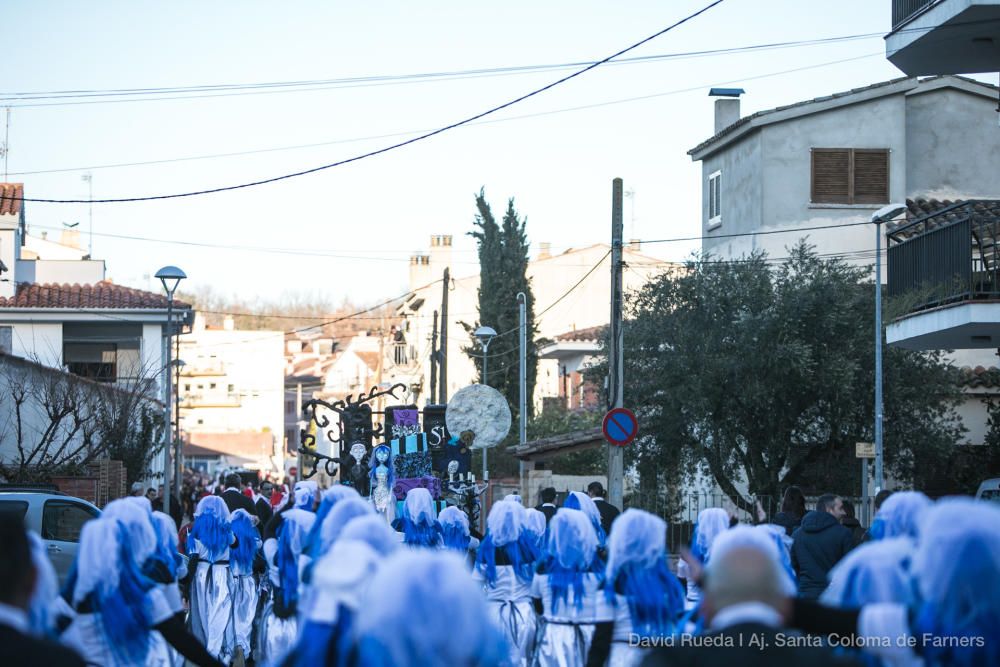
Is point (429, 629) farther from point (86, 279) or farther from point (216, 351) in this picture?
point (216, 351)

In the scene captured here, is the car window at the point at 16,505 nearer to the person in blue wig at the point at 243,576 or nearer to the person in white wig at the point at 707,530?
the person in blue wig at the point at 243,576

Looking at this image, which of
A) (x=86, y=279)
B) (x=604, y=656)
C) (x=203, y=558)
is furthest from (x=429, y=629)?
(x=86, y=279)

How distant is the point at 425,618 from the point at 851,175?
30.4 m

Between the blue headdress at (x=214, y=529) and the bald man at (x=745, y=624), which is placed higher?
the bald man at (x=745, y=624)

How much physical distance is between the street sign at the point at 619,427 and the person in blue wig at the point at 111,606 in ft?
42.4

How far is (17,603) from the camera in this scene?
14.9 feet

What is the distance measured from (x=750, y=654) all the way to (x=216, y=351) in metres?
96.2

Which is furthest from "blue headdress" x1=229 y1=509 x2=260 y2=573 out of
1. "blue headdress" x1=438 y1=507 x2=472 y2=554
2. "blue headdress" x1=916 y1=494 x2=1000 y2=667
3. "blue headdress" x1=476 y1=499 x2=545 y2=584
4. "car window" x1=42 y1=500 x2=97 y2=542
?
"blue headdress" x1=916 y1=494 x2=1000 y2=667

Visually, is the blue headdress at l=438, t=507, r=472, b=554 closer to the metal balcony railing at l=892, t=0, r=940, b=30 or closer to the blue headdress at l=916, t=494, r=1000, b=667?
the blue headdress at l=916, t=494, r=1000, b=667

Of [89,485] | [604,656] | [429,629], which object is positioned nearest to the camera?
[429,629]

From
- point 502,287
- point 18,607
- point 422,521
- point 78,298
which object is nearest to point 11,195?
point 78,298

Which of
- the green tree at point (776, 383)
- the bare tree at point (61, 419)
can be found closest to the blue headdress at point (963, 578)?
the green tree at point (776, 383)

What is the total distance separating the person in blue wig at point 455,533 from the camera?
41.9 ft

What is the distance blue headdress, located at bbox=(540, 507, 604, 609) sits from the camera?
8.88 meters
